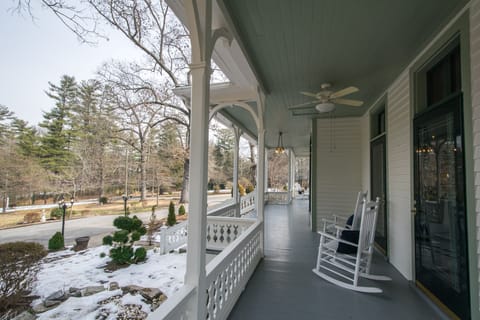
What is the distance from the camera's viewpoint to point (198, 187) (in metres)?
1.48

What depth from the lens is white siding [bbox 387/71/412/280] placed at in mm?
2809

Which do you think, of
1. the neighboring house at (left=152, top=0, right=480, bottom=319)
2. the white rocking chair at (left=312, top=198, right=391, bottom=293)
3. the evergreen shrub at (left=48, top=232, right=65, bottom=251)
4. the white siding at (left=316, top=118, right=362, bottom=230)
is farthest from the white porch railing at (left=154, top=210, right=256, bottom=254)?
the white siding at (left=316, top=118, right=362, bottom=230)

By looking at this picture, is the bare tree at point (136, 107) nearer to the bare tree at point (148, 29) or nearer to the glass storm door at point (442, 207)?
the bare tree at point (148, 29)

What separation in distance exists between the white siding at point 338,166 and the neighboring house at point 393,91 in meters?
1.14

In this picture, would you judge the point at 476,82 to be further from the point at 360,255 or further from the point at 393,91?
the point at 360,255

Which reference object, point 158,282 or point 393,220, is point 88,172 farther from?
point 393,220

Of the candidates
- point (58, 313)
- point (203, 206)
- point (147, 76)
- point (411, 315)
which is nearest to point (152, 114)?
point (147, 76)

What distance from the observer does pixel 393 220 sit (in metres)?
3.25

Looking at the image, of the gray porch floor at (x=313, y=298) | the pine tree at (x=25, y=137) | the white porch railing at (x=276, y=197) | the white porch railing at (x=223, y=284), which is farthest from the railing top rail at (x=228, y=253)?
the white porch railing at (x=276, y=197)

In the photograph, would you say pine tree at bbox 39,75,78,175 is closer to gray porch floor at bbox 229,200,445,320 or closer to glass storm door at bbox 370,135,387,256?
gray porch floor at bbox 229,200,445,320

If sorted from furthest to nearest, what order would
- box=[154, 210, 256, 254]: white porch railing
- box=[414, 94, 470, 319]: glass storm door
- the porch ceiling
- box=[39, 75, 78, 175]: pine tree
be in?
box=[154, 210, 256, 254]: white porch railing → box=[39, 75, 78, 175]: pine tree → box=[414, 94, 470, 319]: glass storm door → the porch ceiling

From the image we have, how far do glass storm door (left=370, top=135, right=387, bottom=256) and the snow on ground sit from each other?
3.57m

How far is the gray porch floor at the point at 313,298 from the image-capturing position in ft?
6.84

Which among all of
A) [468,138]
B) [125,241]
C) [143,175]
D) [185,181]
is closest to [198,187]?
[468,138]
